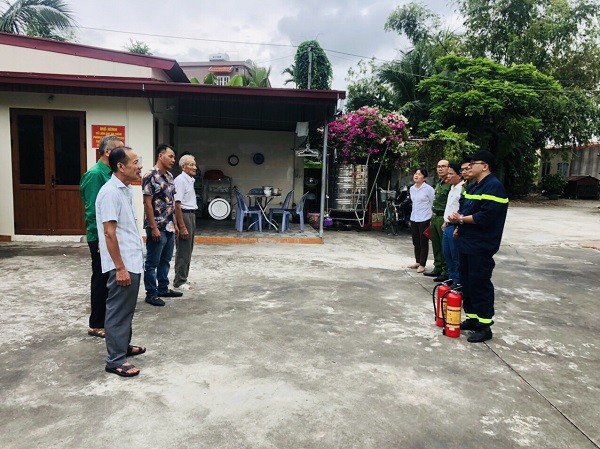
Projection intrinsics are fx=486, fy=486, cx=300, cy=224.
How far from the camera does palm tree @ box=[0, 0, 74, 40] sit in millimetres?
14383

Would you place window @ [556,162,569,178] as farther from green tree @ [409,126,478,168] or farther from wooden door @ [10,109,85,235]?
wooden door @ [10,109,85,235]

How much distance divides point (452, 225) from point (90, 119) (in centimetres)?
647

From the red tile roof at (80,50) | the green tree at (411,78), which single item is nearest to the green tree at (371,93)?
the green tree at (411,78)

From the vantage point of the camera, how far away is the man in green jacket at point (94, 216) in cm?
379

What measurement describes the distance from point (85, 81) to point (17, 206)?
2.51m

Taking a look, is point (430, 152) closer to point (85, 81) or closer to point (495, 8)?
point (85, 81)

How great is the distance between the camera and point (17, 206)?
333 inches

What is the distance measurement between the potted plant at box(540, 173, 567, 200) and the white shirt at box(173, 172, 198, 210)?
2488 centimetres

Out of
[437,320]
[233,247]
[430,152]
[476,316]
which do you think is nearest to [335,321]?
[437,320]

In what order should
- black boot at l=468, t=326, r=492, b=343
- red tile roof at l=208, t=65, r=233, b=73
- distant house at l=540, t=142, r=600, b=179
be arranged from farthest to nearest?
red tile roof at l=208, t=65, r=233, b=73, distant house at l=540, t=142, r=600, b=179, black boot at l=468, t=326, r=492, b=343

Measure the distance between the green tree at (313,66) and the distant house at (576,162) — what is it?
12.3 meters

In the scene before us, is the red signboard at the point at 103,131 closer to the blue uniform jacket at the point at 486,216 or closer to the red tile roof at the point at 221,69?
the blue uniform jacket at the point at 486,216

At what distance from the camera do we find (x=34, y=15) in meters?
14.7

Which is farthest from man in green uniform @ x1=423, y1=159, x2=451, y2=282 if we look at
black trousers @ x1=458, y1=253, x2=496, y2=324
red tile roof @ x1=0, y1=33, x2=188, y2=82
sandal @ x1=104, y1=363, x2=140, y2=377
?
red tile roof @ x1=0, y1=33, x2=188, y2=82
